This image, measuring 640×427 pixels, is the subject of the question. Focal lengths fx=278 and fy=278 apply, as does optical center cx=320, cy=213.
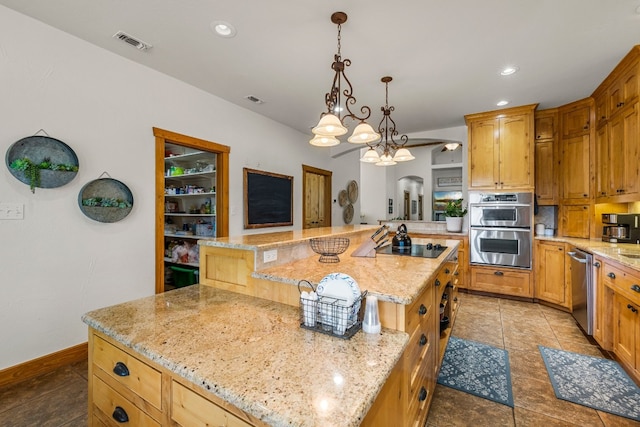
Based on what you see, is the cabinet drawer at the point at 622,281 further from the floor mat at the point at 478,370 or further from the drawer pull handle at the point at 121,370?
the drawer pull handle at the point at 121,370

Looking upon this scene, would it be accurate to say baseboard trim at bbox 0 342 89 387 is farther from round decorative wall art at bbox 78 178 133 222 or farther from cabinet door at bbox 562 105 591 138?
cabinet door at bbox 562 105 591 138

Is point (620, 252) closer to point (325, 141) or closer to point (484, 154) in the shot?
point (484, 154)

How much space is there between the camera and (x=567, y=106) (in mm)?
3898

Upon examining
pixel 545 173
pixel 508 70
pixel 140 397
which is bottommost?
pixel 140 397

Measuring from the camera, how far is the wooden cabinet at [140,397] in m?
0.84

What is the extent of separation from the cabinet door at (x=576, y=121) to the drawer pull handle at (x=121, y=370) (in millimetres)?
5344

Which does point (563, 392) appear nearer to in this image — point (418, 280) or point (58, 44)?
point (418, 280)

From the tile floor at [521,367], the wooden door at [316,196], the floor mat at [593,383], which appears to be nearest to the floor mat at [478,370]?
the tile floor at [521,367]

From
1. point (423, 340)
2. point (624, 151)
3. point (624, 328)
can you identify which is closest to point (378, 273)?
point (423, 340)

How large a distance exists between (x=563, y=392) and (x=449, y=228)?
9.44ft

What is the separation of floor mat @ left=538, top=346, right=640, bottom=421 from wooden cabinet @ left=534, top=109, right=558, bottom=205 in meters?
2.45

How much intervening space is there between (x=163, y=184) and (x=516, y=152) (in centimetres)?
470

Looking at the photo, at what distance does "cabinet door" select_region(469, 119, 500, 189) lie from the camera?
13.6ft

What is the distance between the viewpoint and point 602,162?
134 inches
